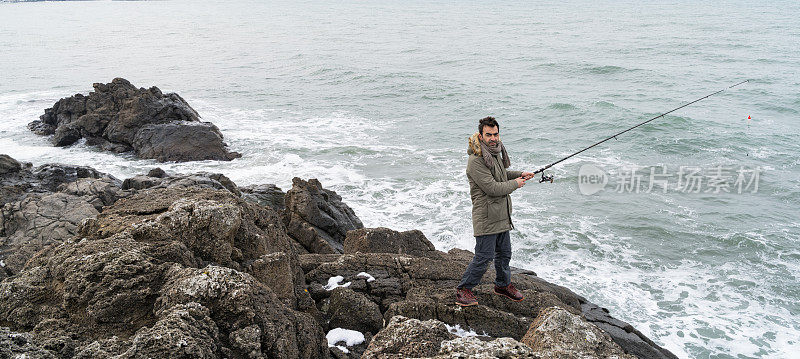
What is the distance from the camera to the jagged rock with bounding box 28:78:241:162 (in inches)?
738

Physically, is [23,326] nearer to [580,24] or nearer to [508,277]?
[508,277]

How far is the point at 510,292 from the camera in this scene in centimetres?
572

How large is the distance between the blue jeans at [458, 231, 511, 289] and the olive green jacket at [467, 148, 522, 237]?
142 mm

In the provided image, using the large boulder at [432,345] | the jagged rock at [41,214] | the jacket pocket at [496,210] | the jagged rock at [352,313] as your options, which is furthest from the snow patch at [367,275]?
the jagged rock at [41,214]

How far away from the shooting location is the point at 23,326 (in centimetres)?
378

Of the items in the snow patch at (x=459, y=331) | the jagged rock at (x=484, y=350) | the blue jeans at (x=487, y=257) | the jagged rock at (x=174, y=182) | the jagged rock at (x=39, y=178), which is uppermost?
the jagged rock at (x=484, y=350)

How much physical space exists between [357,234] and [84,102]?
19253 millimetres

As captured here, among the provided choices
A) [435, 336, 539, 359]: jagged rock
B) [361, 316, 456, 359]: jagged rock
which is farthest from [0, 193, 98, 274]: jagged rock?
[435, 336, 539, 359]: jagged rock

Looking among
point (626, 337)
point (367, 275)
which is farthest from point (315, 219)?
point (626, 337)

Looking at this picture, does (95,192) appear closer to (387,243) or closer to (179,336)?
(387,243)

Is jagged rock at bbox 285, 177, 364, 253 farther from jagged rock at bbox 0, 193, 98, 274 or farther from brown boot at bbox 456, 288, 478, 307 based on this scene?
brown boot at bbox 456, 288, 478, 307

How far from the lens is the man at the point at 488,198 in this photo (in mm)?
5105

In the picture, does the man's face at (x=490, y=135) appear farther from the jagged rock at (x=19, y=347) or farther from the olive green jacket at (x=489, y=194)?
the jagged rock at (x=19, y=347)

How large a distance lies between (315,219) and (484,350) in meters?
7.12
